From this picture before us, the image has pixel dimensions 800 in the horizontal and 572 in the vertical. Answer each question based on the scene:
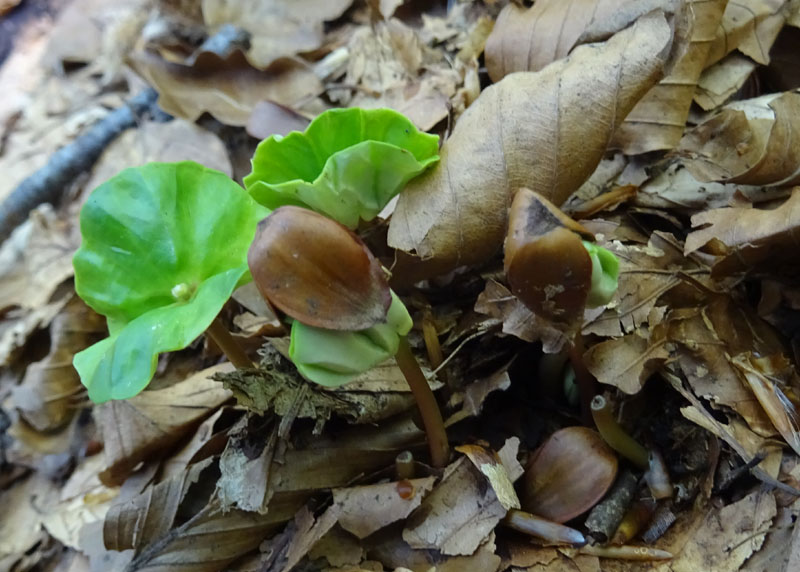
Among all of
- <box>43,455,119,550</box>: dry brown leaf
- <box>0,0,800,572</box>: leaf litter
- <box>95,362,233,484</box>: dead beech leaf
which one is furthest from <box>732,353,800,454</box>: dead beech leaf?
<box>43,455,119,550</box>: dry brown leaf

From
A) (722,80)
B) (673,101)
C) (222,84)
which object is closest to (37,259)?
(222,84)

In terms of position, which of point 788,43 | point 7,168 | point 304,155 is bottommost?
point 7,168

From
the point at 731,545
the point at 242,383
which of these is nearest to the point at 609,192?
the point at 731,545

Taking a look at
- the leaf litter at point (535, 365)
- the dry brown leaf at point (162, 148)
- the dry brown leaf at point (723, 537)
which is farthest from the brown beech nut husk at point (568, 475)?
the dry brown leaf at point (162, 148)

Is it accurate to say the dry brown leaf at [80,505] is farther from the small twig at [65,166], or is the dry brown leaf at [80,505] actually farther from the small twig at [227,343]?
the small twig at [65,166]

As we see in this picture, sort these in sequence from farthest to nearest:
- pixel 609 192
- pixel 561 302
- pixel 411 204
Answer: pixel 609 192, pixel 411 204, pixel 561 302

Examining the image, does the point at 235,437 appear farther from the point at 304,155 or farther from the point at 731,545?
the point at 731,545

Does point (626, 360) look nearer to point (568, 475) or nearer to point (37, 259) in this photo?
point (568, 475)
